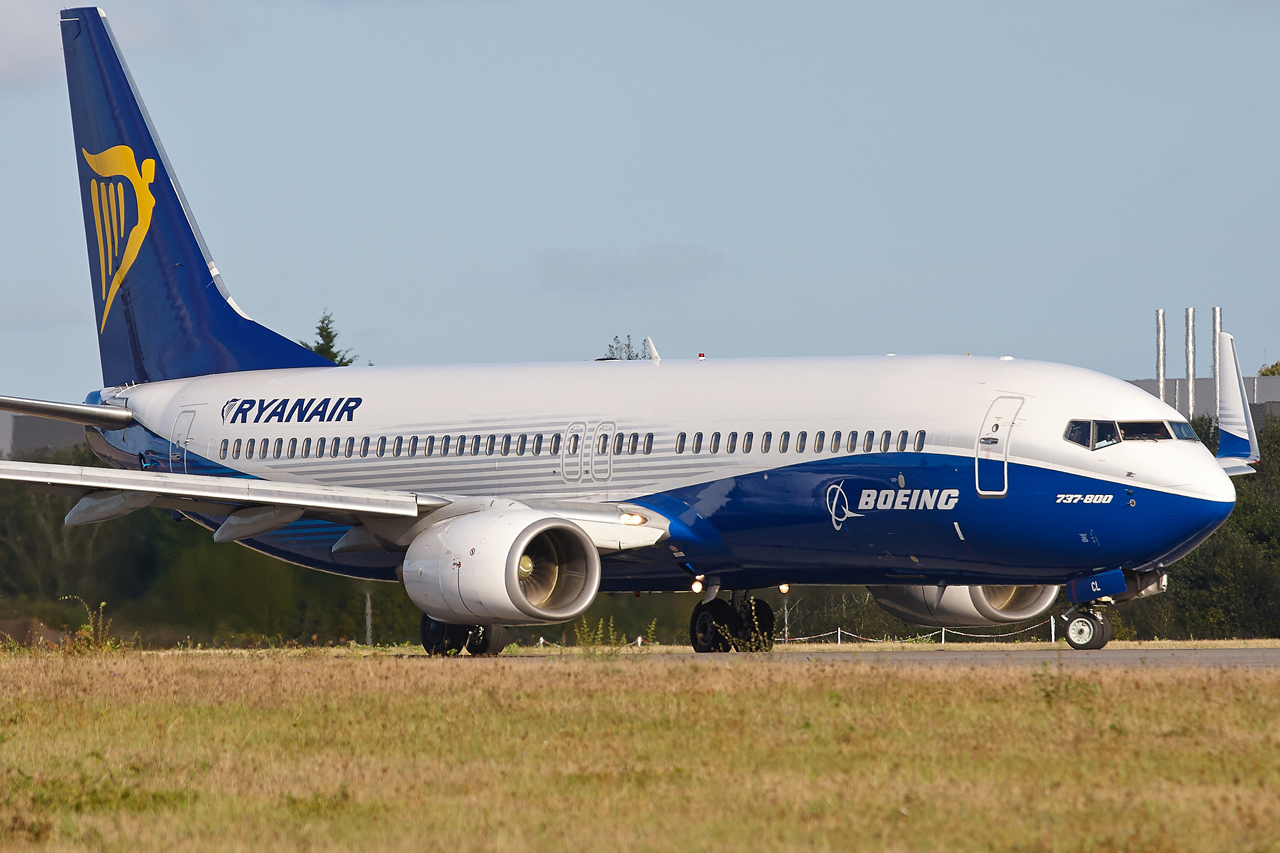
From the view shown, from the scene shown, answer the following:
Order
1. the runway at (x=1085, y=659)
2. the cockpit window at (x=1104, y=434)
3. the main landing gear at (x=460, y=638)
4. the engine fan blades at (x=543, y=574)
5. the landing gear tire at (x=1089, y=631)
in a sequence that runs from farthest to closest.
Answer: the main landing gear at (x=460, y=638)
the engine fan blades at (x=543, y=574)
the landing gear tire at (x=1089, y=631)
the cockpit window at (x=1104, y=434)
the runway at (x=1085, y=659)

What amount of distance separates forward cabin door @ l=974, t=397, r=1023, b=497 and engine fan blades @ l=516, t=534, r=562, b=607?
540cm

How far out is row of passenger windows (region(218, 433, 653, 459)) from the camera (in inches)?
940

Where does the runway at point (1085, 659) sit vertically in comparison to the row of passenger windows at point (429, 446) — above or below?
below

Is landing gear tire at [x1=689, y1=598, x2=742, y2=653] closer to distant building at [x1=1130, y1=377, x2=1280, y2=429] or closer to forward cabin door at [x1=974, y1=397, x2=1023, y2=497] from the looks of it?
forward cabin door at [x1=974, y1=397, x2=1023, y2=497]

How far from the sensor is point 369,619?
32.6 meters

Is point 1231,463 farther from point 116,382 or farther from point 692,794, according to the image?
point 116,382

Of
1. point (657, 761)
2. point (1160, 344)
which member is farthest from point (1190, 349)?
point (657, 761)

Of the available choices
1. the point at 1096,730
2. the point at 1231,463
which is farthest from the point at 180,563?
the point at 1096,730

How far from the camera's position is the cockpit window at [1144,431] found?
20516 mm

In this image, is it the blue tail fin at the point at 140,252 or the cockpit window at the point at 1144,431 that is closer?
the cockpit window at the point at 1144,431

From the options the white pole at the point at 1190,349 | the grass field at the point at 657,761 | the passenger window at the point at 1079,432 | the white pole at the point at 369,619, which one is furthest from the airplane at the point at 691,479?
the white pole at the point at 1190,349

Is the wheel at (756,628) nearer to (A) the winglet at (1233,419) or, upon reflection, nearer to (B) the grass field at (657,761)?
(A) the winglet at (1233,419)

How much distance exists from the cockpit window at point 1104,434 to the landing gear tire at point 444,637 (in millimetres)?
8798

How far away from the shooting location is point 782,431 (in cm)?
2233
